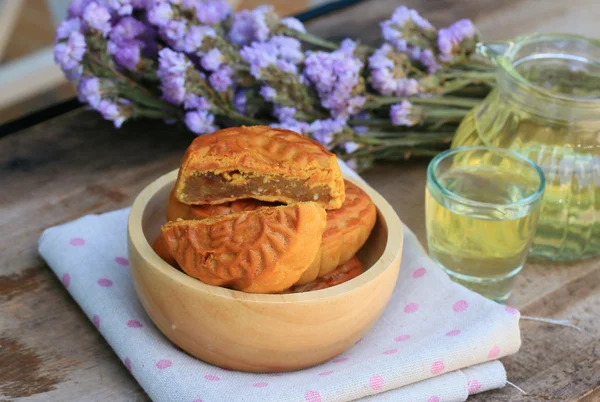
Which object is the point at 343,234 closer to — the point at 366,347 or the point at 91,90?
the point at 366,347

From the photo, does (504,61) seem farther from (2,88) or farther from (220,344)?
(2,88)

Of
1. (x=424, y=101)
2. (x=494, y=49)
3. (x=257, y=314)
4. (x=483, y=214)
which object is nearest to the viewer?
(x=257, y=314)

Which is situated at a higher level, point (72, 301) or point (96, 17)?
point (96, 17)

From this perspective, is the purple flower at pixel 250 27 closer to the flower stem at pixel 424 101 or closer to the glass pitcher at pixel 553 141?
the flower stem at pixel 424 101

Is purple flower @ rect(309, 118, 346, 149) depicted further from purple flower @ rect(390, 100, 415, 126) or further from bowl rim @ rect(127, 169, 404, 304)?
bowl rim @ rect(127, 169, 404, 304)

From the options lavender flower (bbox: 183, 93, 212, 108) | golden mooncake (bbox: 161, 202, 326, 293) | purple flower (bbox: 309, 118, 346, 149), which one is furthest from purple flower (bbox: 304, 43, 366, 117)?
golden mooncake (bbox: 161, 202, 326, 293)

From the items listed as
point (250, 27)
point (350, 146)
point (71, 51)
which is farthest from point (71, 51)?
point (350, 146)
